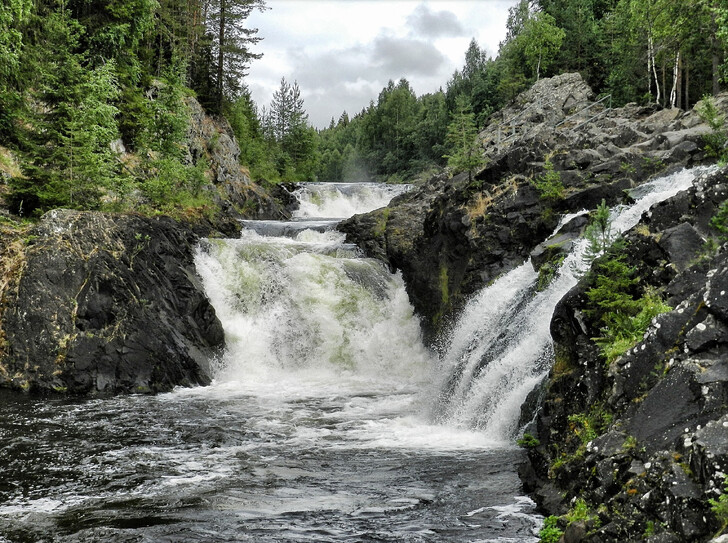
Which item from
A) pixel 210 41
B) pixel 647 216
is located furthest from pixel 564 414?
pixel 210 41

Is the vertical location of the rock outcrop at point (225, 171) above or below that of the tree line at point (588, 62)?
below

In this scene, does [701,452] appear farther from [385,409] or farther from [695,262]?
[385,409]

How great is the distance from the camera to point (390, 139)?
88.9 m

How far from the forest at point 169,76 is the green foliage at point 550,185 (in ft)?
10.9

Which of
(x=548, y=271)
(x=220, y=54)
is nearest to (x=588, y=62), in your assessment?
(x=220, y=54)

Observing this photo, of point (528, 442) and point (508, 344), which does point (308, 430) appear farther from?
point (528, 442)

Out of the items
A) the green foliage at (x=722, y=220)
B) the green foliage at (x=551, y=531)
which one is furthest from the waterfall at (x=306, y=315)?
the green foliage at (x=722, y=220)

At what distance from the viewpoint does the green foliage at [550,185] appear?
17047mm

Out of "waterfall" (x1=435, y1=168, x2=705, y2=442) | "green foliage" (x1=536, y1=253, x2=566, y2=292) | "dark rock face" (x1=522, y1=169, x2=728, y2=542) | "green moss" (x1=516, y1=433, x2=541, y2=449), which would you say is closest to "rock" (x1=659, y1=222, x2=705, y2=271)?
"dark rock face" (x1=522, y1=169, x2=728, y2=542)

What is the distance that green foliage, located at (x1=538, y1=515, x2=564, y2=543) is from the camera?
256 inches

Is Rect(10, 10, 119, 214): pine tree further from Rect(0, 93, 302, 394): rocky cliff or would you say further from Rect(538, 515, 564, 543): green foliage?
Rect(538, 515, 564, 543): green foliage

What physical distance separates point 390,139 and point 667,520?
86985 millimetres

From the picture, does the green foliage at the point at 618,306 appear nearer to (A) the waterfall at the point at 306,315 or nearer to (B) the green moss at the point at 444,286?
(A) the waterfall at the point at 306,315

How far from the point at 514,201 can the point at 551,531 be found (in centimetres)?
1289
